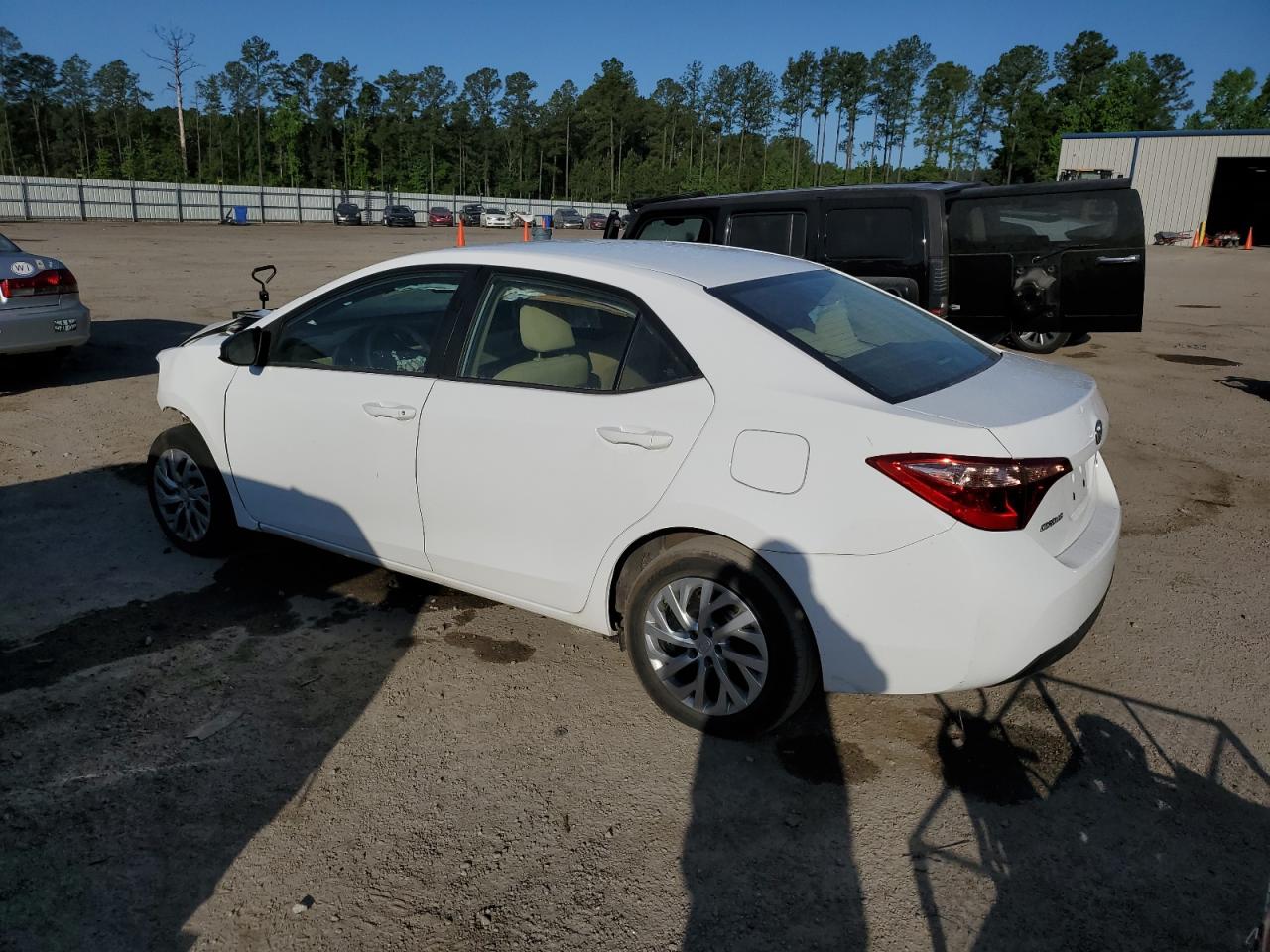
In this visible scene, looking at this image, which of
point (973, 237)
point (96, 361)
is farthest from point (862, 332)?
point (96, 361)

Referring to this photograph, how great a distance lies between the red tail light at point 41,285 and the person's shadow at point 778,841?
7935 mm

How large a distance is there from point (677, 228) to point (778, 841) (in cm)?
713

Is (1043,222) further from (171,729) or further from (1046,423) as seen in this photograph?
(171,729)

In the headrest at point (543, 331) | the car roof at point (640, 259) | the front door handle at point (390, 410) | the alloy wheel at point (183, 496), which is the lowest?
the alloy wheel at point (183, 496)

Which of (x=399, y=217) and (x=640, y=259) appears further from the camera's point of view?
(x=399, y=217)

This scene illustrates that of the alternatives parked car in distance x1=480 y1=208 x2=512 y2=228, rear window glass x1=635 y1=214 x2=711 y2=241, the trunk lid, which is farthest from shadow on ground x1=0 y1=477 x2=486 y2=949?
parked car in distance x1=480 y1=208 x2=512 y2=228

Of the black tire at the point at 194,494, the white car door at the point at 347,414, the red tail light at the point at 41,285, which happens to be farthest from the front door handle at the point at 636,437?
the red tail light at the point at 41,285

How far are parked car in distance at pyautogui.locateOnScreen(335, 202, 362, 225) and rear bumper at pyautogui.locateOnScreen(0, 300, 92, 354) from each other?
5714 centimetres

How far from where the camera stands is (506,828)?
2.98 meters

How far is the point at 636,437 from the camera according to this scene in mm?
3332

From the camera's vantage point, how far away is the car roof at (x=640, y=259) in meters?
3.72

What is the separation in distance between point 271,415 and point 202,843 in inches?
81.9

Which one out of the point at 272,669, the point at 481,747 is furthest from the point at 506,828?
the point at 272,669

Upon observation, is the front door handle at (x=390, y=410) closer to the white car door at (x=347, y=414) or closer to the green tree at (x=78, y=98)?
the white car door at (x=347, y=414)
